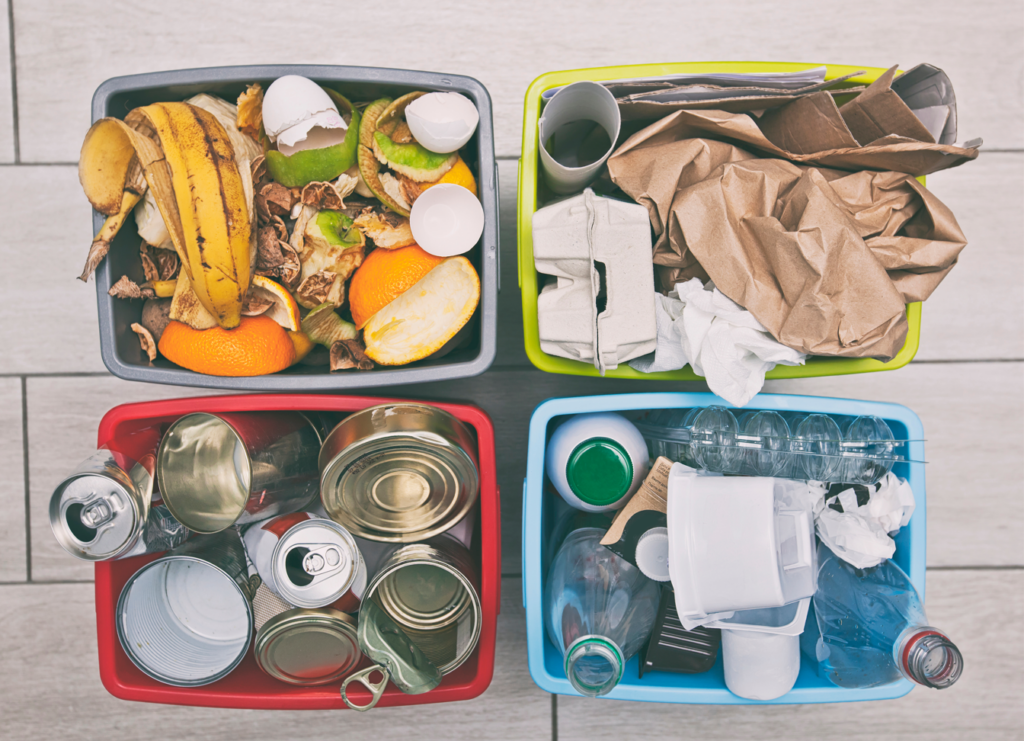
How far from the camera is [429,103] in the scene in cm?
52

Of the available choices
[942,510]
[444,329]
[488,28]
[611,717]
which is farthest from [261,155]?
[942,510]

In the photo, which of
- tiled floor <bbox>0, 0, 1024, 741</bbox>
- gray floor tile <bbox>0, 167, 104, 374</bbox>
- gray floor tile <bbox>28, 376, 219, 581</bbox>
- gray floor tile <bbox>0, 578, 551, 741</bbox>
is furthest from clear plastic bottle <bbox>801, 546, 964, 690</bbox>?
gray floor tile <bbox>0, 167, 104, 374</bbox>

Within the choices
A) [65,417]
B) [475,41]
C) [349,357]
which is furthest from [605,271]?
[65,417]

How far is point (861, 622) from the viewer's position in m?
0.57

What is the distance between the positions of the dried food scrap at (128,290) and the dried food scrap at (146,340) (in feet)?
0.09

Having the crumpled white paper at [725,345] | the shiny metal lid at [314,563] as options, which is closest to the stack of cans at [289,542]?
the shiny metal lid at [314,563]

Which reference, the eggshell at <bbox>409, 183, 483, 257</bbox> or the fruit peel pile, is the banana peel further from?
the eggshell at <bbox>409, 183, 483, 257</bbox>

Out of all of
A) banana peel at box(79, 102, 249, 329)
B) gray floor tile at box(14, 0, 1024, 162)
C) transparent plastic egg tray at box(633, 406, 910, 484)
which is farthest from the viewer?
gray floor tile at box(14, 0, 1024, 162)

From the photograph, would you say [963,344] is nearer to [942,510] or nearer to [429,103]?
[942,510]

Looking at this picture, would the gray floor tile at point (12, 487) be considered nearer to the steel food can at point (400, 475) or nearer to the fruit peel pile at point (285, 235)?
the fruit peel pile at point (285, 235)

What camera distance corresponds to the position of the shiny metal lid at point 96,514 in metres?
0.49

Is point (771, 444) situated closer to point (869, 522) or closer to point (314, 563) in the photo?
point (869, 522)

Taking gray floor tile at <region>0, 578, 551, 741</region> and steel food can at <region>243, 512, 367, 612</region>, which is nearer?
steel food can at <region>243, 512, 367, 612</region>

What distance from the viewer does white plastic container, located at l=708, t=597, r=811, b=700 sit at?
1.81 ft
